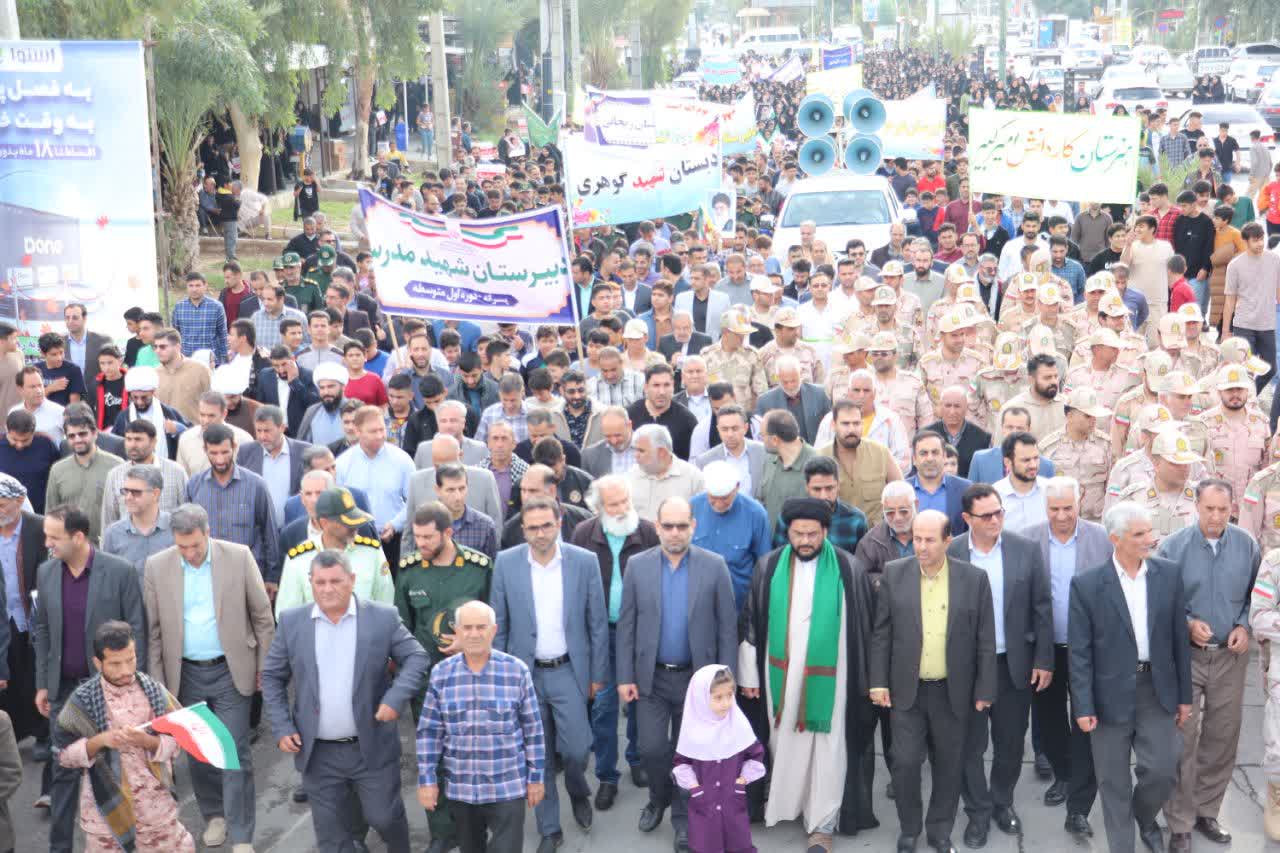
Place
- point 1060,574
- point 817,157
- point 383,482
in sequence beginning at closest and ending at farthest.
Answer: point 1060,574
point 383,482
point 817,157

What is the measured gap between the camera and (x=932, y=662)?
733 centimetres

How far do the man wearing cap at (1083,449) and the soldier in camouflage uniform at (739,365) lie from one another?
267cm

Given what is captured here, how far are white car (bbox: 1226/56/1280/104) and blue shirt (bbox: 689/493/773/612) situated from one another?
147ft

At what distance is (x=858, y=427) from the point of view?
348 inches

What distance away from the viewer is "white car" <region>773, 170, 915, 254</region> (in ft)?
59.2

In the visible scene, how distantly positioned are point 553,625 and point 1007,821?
238 centimetres

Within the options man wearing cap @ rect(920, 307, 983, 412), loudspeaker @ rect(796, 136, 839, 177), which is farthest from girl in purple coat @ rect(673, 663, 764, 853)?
loudspeaker @ rect(796, 136, 839, 177)

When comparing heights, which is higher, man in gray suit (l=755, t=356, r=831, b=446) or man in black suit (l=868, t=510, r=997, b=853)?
man in gray suit (l=755, t=356, r=831, b=446)

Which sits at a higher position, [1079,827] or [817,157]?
[817,157]

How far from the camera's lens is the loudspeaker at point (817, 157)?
2072 centimetres

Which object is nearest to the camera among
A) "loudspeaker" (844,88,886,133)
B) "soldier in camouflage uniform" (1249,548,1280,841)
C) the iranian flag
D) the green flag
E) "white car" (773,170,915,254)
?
the iranian flag

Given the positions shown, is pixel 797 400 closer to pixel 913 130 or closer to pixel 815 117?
Answer: pixel 815 117

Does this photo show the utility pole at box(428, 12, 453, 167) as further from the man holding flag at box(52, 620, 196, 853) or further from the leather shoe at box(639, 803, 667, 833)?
the man holding flag at box(52, 620, 196, 853)

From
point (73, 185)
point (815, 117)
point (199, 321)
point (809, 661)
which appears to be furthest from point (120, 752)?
point (815, 117)
